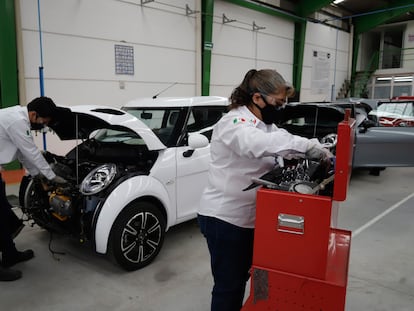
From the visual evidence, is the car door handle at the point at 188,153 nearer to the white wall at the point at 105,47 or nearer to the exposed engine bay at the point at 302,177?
the exposed engine bay at the point at 302,177

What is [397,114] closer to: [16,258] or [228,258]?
[228,258]

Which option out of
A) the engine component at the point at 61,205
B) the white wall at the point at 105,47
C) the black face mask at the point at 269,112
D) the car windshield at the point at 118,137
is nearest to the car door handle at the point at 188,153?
the car windshield at the point at 118,137

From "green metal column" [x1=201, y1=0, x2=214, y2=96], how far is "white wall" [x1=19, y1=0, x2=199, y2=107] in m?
0.24

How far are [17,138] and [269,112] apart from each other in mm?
2148

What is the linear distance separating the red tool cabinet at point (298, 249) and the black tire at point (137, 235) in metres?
1.56

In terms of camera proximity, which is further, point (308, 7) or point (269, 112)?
point (308, 7)

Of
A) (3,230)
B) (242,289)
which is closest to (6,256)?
(3,230)

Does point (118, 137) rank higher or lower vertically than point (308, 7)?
lower

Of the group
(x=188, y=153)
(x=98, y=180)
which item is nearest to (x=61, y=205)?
(x=98, y=180)

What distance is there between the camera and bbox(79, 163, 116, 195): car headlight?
2.95 meters

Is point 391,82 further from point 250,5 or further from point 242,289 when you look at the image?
point 242,289

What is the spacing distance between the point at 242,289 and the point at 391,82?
18407 millimetres

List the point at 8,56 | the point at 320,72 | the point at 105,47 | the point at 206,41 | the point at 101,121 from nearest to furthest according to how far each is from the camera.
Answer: the point at 101,121, the point at 8,56, the point at 105,47, the point at 206,41, the point at 320,72

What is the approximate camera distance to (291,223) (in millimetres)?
1475
